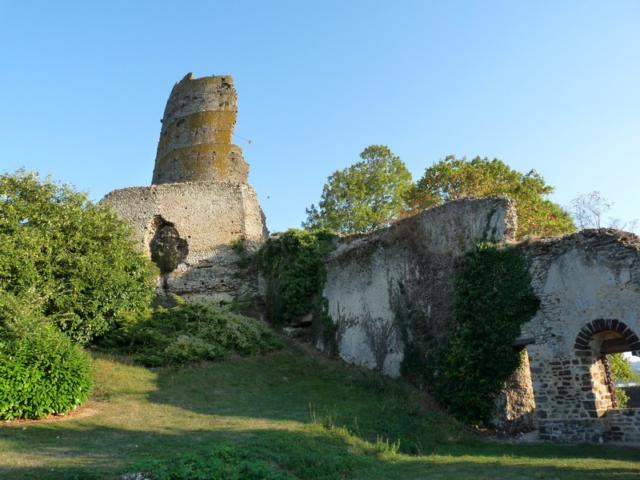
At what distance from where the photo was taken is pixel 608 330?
10703mm

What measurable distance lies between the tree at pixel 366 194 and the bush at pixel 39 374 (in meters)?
20.2

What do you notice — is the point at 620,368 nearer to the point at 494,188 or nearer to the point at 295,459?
the point at 494,188

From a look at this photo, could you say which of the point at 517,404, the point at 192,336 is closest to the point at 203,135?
the point at 192,336

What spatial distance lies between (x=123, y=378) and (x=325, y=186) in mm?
20364

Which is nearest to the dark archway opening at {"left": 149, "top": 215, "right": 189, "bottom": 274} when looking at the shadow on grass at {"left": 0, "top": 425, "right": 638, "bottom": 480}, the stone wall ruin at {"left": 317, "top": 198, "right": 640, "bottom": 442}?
the stone wall ruin at {"left": 317, "top": 198, "right": 640, "bottom": 442}

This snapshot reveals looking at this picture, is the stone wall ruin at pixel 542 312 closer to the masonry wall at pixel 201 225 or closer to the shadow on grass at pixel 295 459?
the shadow on grass at pixel 295 459

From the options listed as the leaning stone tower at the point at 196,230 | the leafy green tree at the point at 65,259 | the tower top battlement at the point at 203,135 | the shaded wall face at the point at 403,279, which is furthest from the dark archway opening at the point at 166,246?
the shaded wall face at the point at 403,279

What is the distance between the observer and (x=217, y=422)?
1032cm

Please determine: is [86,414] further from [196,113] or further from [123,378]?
[196,113]

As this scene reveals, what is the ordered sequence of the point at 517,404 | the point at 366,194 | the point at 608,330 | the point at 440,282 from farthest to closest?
1. the point at 366,194
2. the point at 440,282
3. the point at 517,404
4. the point at 608,330

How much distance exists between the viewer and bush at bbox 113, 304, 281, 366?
15.2 m

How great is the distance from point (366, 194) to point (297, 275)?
42.0 feet

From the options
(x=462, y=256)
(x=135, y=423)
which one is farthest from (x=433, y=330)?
(x=135, y=423)

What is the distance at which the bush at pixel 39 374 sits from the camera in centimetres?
1005
